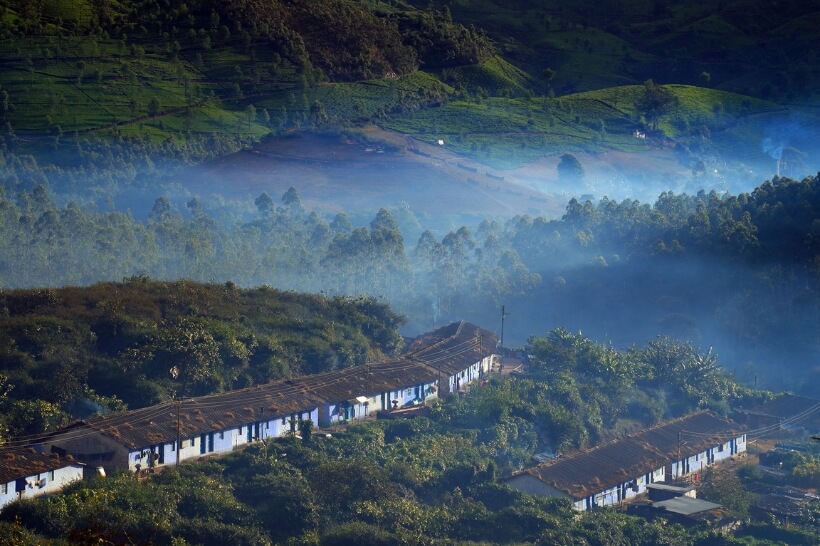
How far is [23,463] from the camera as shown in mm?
21078

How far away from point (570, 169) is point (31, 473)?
49221 millimetres

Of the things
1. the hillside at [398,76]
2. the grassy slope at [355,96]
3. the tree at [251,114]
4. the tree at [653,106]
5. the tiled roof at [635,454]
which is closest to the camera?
the tiled roof at [635,454]

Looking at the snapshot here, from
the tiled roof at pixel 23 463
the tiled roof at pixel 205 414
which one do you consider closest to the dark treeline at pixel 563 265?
the tiled roof at pixel 205 414

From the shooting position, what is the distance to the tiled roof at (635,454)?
971 inches

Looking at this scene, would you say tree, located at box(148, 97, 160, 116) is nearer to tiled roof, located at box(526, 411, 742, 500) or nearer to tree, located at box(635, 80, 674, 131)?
tree, located at box(635, 80, 674, 131)

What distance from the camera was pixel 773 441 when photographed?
30.7 m

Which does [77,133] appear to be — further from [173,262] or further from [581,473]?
[581,473]

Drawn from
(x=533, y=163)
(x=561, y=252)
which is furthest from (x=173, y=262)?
(x=533, y=163)

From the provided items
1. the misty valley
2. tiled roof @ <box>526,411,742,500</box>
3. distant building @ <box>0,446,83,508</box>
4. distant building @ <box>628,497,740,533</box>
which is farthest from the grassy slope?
distant building @ <box>628,497,740,533</box>

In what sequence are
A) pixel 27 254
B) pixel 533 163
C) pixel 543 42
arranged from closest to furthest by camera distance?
pixel 27 254, pixel 533 163, pixel 543 42

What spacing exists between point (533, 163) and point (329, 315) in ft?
118

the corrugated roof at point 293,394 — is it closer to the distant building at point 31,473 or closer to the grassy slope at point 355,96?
the distant building at point 31,473

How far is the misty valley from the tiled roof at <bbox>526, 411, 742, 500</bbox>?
126mm

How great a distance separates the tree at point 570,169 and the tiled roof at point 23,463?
157 feet
